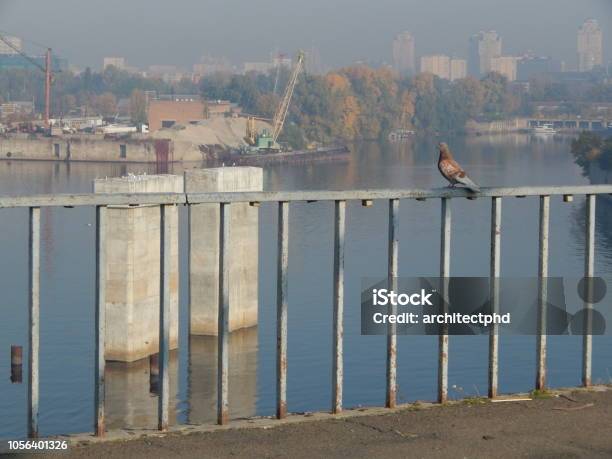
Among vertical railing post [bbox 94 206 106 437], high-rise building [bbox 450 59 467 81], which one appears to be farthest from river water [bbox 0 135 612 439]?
high-rise building [bbox 450 59 467 81]

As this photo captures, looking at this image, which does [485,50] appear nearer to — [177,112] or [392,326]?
[177,112]

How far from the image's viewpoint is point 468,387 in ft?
52.7

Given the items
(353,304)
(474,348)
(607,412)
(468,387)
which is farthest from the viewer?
(353,304)

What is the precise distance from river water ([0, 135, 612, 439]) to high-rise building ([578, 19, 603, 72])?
139975mm

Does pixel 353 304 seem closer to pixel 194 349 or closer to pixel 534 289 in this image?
pixel 194 349

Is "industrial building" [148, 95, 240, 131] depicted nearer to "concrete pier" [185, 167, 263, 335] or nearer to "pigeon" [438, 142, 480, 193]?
"concrete pier" [185, 167, 263, 335]

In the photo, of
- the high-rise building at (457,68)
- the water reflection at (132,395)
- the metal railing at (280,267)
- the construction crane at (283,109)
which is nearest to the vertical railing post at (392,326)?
the metal railing at (280,267)

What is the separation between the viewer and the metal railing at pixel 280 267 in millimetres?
4605

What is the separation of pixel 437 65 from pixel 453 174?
191 metres

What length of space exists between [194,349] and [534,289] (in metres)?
16.1

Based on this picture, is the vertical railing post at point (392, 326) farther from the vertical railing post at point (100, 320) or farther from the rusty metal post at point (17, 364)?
the rusty metal post at point (17, 364)

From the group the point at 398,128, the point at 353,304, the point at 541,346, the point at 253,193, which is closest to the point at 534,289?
the point at 541,346

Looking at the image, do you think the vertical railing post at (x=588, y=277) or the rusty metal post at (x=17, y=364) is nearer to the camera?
the rusty metal post at (x=17, y=364)

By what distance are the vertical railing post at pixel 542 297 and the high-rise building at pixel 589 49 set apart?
183 metres
